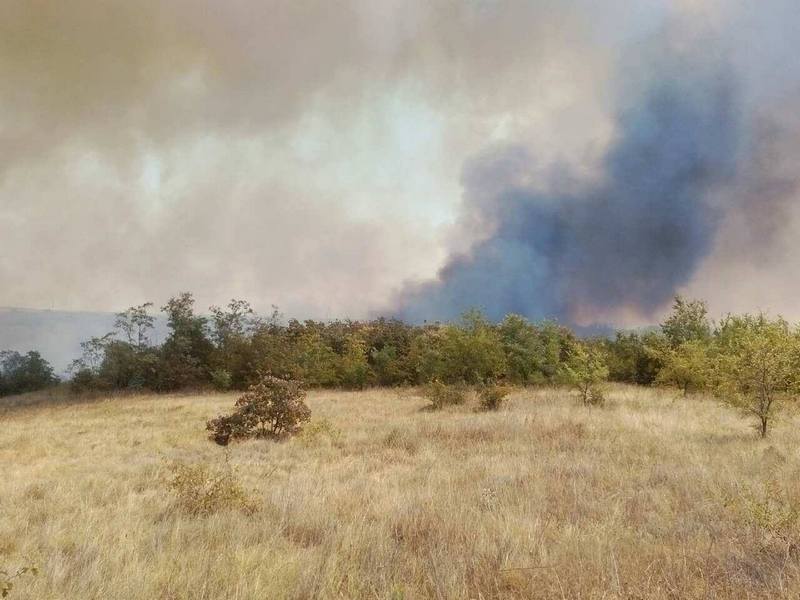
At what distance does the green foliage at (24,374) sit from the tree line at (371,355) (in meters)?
0.12

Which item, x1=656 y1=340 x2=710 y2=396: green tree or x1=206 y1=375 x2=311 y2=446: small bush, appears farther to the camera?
x1=656 y1=340 x2=710 y2=396: green tree

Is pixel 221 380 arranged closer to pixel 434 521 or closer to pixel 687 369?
pixel 687 369

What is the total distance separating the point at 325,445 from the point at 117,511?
669cm

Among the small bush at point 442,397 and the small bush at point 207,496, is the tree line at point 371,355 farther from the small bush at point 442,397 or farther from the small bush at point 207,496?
the small bush at point 207,496

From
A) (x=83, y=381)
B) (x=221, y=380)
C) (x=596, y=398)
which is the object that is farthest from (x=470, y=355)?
(x=83, y=381)

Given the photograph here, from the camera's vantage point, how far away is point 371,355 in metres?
49.2

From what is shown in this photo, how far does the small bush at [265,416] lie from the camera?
15.3m

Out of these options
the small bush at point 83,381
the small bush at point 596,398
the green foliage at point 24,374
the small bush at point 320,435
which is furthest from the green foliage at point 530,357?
the green foliage at point 24,374

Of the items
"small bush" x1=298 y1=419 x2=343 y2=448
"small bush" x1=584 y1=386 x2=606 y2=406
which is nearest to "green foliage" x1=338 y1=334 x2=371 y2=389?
"small bush" x1=584 y1=386 x2=606 y2=406

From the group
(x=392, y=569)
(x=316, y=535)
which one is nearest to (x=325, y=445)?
(x=316, y=535)

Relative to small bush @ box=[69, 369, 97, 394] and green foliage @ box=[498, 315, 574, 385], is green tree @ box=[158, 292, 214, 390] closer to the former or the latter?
small bush @ box=[69, 369, 97, 394]

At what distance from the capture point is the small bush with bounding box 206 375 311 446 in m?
15.3

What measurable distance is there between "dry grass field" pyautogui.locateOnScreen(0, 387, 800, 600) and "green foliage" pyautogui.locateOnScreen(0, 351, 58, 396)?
55.8 m

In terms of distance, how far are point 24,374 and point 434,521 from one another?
2714 inches
